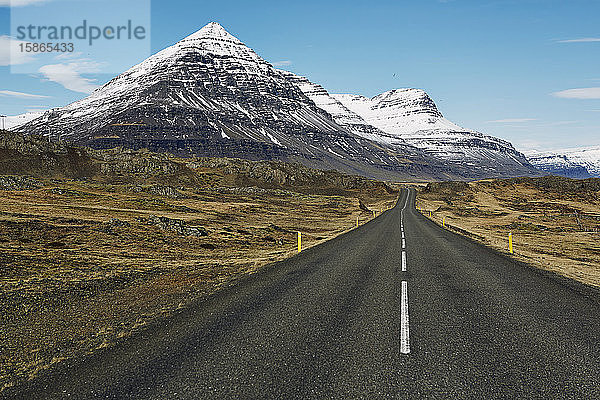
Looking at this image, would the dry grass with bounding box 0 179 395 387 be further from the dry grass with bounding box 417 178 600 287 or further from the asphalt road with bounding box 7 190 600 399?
the dry grass with bounding box 417 178 600 287

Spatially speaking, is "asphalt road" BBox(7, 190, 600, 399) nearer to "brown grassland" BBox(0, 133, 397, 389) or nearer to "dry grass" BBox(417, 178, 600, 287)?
"brown grassland" BBox(0, 133, 397, 389)

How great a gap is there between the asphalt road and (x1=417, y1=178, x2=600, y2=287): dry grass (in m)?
6.68

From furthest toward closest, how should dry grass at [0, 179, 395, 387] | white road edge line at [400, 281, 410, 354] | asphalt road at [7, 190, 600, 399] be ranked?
dry grass at [0, 179, 395, 387]
white road edge line at [400, 281, 410, 354]
asphalt road at [7, 190, 600, 399]

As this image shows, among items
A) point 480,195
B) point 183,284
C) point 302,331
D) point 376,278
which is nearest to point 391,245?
point 376,278

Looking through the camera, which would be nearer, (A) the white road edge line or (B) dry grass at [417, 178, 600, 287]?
(A) the white road edge line

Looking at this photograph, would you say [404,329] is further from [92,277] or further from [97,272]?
[97,272]

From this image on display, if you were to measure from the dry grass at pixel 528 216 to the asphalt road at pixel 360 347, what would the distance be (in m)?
6.68

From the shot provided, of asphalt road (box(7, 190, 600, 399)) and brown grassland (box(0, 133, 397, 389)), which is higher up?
asphalt road (box(7, 190, 600, 399))

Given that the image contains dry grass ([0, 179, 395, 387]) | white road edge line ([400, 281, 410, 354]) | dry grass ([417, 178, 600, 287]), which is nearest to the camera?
white road edge line ([400, 281, 410, 354])

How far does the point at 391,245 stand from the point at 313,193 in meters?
87.0

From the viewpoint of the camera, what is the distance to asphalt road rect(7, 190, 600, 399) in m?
5.89

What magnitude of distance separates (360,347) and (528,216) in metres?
68.5

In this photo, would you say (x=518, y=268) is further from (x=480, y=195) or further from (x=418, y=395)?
(x=480, y=195)


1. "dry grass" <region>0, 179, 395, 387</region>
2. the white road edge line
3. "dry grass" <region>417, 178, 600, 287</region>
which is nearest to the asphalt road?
the white road edge line
